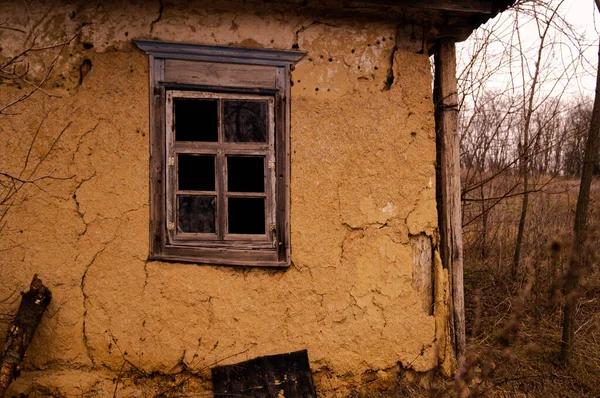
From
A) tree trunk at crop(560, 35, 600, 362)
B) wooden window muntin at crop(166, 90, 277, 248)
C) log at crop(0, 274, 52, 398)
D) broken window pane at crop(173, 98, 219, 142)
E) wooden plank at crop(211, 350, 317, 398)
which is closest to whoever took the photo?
log at crop(0, 274, 52, 398)

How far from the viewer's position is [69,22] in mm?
2770

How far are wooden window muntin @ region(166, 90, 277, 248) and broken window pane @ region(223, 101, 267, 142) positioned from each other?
31 mm

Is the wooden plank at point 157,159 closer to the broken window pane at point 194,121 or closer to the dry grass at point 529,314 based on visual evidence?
the broken window pane at point 194,121

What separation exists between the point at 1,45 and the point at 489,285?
4942mm

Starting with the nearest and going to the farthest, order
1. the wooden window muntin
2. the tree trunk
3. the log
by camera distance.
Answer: the log < the wooden window muntin < the tree trunk

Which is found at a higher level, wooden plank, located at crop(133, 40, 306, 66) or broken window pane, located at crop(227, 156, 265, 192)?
wooden plank, located at crop(133, 40, 306, 66)

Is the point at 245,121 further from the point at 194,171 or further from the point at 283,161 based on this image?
the point at 194,171

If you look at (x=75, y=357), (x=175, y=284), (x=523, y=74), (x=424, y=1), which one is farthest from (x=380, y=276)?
(x=523, y=74)

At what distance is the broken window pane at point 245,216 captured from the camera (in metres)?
3.57

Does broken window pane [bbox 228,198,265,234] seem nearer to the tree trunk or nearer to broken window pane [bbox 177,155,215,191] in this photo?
broken window pane [bbox 177,155,215,191]

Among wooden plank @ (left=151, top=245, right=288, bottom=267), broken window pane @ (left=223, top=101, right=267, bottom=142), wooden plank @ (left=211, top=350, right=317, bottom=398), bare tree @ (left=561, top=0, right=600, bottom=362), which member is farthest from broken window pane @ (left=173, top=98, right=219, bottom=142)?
bare tree @ (left=561, top=0, right=600, bottom=362)

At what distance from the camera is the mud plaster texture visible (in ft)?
9.02

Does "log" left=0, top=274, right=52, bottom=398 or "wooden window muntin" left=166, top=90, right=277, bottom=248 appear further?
→ "wooden window muntin" left=166, top=90, right=277, bottom=248

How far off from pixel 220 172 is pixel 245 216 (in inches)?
31.0
